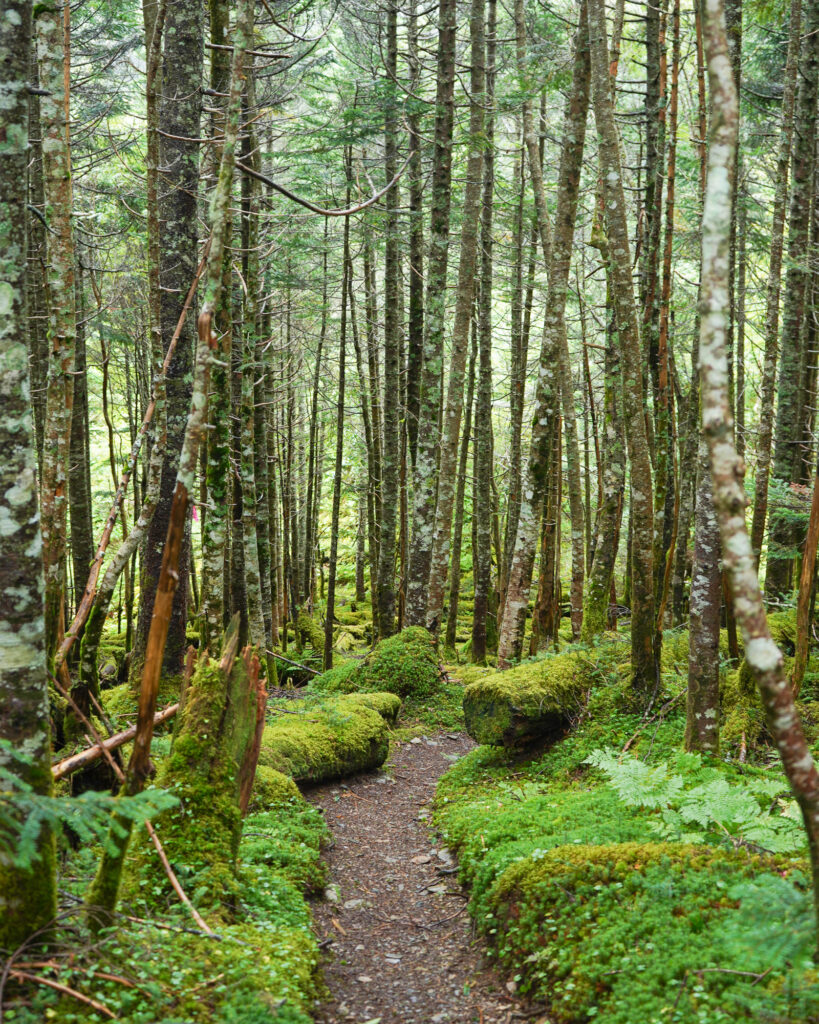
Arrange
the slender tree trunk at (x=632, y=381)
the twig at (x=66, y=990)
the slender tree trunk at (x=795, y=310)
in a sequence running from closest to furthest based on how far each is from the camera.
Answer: the twig at (x=66, y=990), the slender tree trunk at (x=632, y=381), the slender tree trunk at (x=795, y=310)

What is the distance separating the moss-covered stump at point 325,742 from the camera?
7.00 meters

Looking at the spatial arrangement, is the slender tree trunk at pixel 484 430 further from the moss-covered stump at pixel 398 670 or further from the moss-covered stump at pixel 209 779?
the moss-covered stump at pixel 209 779

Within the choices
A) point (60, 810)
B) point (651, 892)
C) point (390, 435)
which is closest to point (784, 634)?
point (651, 892)

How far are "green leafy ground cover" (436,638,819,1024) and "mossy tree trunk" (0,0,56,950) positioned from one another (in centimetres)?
243

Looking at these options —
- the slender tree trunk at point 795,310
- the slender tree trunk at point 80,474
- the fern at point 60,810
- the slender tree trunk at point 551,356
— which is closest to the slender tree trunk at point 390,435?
the slender tree trunk at point 551,356

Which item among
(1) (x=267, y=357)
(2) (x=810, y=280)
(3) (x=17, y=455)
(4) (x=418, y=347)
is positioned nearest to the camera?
(3) (x=17, y=455)

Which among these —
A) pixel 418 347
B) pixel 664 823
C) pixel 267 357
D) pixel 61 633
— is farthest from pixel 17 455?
pixel 267 357

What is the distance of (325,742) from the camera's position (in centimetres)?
741

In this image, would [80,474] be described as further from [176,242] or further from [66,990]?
[66,990]

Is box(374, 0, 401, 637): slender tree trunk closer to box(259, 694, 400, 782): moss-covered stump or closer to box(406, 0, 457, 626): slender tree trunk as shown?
box(406, 0, 457, 626): slender tree trunk

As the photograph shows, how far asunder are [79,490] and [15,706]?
9.67 meters

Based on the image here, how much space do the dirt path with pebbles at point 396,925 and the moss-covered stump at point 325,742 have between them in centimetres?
25

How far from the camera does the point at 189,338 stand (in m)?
8.73

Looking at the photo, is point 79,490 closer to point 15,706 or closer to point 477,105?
point 477,105
